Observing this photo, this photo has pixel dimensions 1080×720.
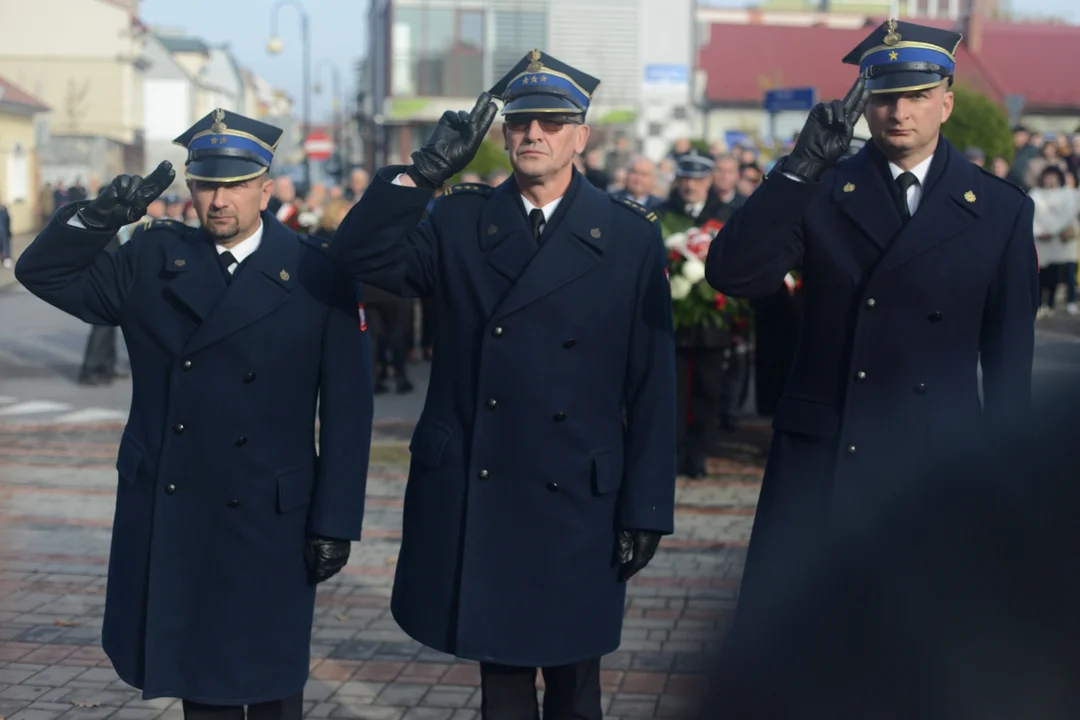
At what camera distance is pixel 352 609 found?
7.37 meters

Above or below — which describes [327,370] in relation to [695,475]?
above

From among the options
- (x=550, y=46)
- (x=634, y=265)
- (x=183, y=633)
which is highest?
(x=550, y=46)

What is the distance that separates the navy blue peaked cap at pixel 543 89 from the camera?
4.46 m

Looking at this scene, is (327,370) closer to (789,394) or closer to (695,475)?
(789,394)

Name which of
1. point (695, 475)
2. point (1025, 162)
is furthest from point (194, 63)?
point (695, 475)

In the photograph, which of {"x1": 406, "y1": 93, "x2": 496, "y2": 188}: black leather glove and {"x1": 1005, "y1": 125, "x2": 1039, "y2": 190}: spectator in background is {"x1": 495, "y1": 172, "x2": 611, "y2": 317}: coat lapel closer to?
{"x1": 406, "y1": 93, "x2": 496, "y2": 188}: black leather glove

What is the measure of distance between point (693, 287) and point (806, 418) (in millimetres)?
5874

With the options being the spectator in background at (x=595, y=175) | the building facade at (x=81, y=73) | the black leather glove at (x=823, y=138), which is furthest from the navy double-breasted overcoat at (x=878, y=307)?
the building facade at (x=81, y=73)

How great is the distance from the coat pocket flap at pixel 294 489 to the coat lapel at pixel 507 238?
828 mm

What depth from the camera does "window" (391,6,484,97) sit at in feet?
171

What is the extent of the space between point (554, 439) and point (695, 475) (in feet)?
20.7

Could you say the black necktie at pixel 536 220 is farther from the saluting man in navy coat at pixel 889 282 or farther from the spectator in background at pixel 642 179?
the spectator in background at pixel 642 179

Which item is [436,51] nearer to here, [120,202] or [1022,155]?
[1022,155]

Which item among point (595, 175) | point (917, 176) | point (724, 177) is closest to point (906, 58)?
point (917, 176)
